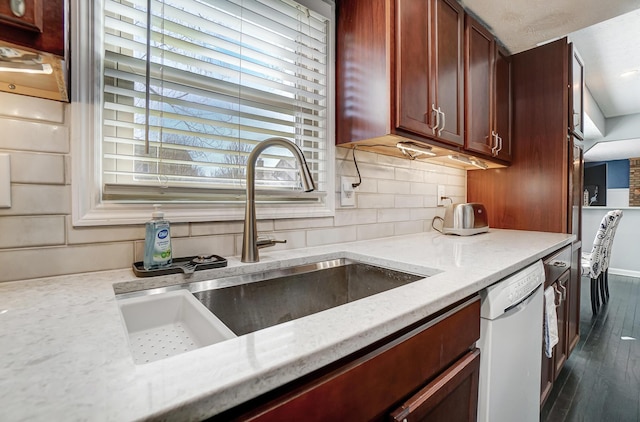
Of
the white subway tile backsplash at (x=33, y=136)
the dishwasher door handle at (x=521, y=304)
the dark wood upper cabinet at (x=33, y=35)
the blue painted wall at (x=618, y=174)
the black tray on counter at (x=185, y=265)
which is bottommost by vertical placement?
the dishwasher door handle at (x=521, y=304)

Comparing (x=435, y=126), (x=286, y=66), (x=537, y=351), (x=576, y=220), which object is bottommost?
(x=537, y=351)

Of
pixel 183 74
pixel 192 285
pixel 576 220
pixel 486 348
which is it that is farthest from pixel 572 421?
pixel 183 74

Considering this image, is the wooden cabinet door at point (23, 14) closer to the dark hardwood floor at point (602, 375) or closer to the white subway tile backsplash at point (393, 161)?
the white subway tile backsplash at point (393, 161)

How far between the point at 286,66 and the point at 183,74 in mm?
427

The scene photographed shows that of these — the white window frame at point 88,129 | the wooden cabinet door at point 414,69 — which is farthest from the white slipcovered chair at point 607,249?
the white window frame at point 88,129

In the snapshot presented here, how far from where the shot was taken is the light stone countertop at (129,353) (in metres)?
0.31

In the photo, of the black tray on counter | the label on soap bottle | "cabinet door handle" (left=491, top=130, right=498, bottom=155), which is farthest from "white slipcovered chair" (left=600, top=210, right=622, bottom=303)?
the label on soap bottle

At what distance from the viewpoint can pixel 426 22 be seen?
1.30 m

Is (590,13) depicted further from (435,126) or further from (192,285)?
(192,285)

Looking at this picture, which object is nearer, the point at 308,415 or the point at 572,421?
the point at 308,415

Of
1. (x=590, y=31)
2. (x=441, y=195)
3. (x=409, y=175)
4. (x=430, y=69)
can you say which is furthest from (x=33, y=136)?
(x=590, y=31)

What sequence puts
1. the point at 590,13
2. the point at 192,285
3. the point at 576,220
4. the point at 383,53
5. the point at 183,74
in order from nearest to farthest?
the point at 192,285 → the point at 183,74 → the point at 383,53 → the point at 590,13 → the point at 576,220

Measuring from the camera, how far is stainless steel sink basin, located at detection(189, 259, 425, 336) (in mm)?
868

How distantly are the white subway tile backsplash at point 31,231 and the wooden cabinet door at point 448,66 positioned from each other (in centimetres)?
142
